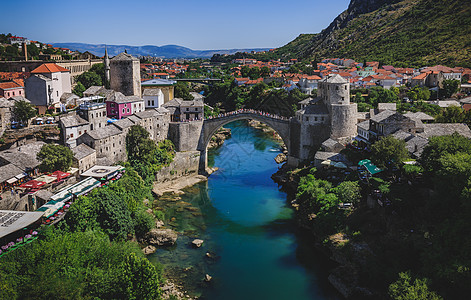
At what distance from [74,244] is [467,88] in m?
42.2

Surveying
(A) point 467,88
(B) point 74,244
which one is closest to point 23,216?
(B) point 74,244

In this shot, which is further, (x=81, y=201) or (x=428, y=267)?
(x=81, y=201)

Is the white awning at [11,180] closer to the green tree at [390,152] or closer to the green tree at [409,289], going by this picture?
the green tree at [409,289]

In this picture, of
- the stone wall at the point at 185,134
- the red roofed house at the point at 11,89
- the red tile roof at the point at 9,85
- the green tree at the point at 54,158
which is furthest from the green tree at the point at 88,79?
the green tree at the point at 54,158

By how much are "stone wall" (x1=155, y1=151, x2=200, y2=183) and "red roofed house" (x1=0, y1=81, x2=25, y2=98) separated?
13177mm

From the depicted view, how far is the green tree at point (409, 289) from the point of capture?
49.3 feet

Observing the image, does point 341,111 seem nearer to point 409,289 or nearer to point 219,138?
point 409,289

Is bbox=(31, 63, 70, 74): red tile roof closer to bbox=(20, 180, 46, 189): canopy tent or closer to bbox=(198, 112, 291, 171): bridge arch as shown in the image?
bbox=(198, 112, 291, 171): bridge arch

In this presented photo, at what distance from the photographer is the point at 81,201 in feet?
68.2

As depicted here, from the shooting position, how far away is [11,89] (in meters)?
31.4

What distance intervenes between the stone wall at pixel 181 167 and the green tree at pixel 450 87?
2633 centimetres

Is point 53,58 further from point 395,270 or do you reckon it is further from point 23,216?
point 395,270

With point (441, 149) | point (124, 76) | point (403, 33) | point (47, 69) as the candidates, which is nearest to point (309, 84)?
point (124, 76)

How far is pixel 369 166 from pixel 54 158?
1880 cm
